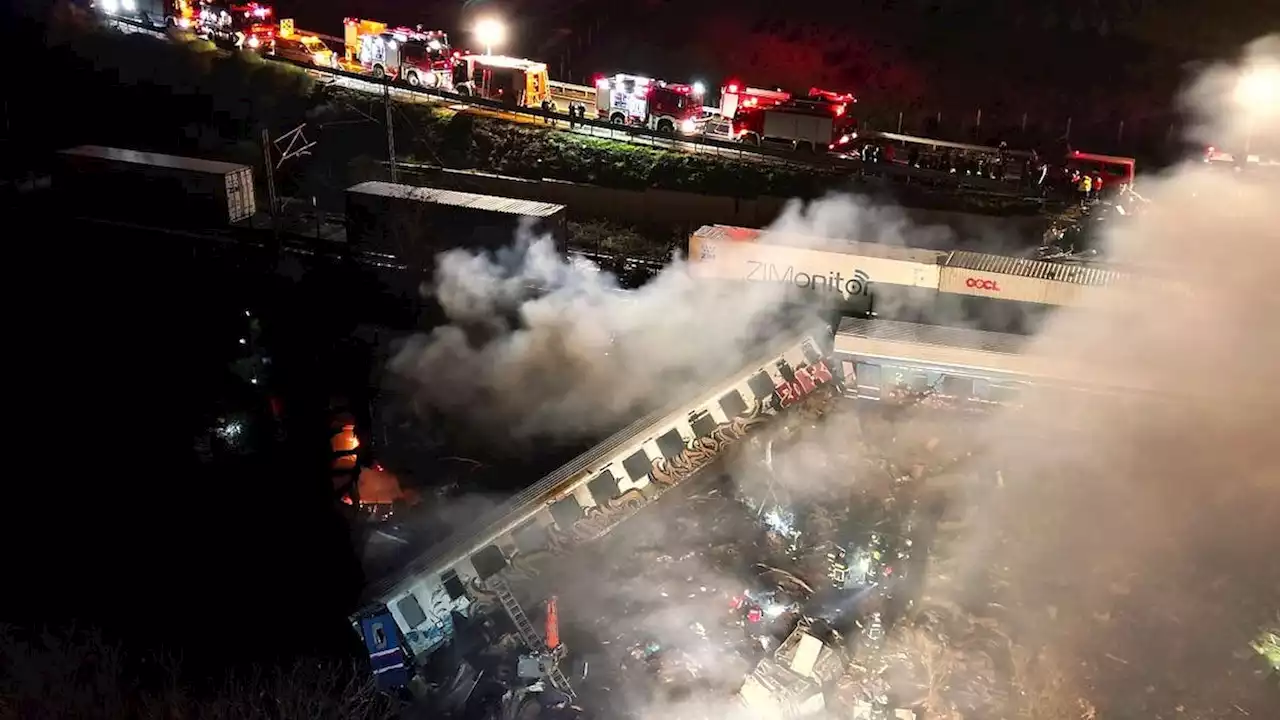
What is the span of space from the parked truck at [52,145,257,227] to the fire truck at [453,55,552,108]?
6039mm

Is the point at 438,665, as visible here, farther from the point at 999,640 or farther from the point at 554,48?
the point at 554,48

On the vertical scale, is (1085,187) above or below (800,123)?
below

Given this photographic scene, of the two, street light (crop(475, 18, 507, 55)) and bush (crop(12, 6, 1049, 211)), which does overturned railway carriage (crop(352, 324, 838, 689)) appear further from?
street light (crop(475, 18, 507, 55))

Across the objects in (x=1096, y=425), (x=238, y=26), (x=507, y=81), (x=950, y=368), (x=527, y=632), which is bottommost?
(x=527, y=632)

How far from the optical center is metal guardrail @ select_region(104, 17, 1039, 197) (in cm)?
1725

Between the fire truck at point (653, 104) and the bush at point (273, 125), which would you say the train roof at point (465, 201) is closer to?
the bush at point (273, 125)

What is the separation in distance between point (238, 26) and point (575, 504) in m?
21.8

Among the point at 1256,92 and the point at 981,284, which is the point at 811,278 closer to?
the point at 981,284

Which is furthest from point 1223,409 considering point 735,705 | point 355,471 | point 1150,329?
point 355,471

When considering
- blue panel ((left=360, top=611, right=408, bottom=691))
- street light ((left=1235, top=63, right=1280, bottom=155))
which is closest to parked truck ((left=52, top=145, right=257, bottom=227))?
blue panel ((left=360, top=611, right=408, bottom=691))

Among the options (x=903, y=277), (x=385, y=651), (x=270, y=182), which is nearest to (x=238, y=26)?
(x=270, y=182)

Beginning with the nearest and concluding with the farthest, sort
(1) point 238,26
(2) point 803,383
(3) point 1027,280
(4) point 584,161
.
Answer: (2) point 803,383 < (3) point 1027,280 < (4) point 584,161 < (1) point 238,26

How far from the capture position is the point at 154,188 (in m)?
17.3

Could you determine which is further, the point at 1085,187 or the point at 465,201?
the point at 1085,187
